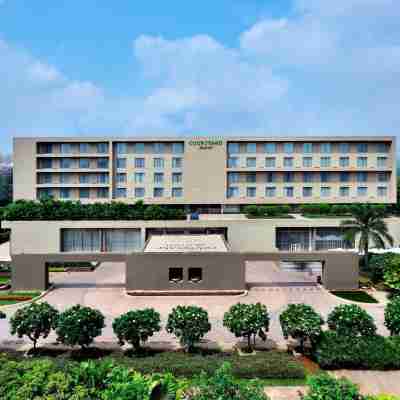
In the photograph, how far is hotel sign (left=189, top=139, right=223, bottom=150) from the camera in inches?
2247

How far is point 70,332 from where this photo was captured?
19906 millimetres

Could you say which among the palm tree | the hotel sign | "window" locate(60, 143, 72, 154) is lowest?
the palm tree

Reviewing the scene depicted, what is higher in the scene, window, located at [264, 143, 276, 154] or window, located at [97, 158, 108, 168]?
window, located at [264, 143, 276, 154]

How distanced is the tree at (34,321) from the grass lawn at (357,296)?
2322 cm

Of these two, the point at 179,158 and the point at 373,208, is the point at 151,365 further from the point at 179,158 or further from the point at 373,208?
the point at 179,158

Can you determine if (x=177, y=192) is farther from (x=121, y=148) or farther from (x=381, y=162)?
(x=381, y=162)

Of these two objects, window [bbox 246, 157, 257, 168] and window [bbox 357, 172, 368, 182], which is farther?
window [bbox 357, 172, 368, 182]

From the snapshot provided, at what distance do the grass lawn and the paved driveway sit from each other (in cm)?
103

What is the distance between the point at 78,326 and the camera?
19984mm

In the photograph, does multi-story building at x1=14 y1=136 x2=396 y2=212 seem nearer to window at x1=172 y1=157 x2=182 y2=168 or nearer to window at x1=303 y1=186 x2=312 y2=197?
window at x1=303 y1=186 x2=312 y2=197

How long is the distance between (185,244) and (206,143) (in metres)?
23.9

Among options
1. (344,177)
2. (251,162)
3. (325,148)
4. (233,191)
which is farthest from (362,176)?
(233,191)

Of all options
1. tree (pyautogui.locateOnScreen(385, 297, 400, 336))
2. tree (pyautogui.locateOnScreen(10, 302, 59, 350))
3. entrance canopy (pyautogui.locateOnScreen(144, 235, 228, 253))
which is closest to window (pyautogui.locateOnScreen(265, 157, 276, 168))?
entrance canopy (pyautogui.locateOnScreen(144, 235, 228, 253))

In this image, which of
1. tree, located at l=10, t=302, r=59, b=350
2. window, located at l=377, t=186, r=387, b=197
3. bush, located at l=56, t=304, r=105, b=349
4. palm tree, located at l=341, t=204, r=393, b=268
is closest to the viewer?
bush, located at l=56, t=304, r=105, b=349
